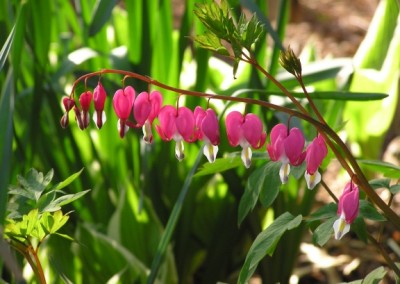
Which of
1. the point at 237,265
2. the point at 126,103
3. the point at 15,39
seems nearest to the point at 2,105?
the point at 15,39

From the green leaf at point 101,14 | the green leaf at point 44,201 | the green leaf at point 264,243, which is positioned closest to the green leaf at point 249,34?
the green leaf at point 264,243

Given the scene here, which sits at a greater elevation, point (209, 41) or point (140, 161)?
point (209, 41)

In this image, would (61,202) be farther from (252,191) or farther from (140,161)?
(140,161)

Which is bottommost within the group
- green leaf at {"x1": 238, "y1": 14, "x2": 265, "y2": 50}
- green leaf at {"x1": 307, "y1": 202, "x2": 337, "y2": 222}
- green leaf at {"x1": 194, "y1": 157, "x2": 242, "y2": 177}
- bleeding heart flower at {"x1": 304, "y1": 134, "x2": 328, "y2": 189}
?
green leaf at {"x1": 307, "y1": 202, "x2": 337, "y2": 222}

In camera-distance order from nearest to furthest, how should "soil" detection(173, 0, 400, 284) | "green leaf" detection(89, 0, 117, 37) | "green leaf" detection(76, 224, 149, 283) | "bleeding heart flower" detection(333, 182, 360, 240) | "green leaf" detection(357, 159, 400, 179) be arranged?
"bleeding heart flower" detection(333, 182, 360, 240)
"green leaf" detection(357, 159, 400, 179)
"green leaf" detection(89, 0, 117, 37)
"green leaf" detection(76, 224, 149, 283)
"soil" detection(173, 0, 400, 284)

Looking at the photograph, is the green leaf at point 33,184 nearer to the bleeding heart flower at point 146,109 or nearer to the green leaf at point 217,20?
the bleeding heart flower at point 146,109

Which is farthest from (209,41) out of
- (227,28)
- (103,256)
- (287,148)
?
(103,256)

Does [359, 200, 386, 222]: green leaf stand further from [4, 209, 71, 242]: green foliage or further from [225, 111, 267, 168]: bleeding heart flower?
[4, 209, 71, 242]: green foliage

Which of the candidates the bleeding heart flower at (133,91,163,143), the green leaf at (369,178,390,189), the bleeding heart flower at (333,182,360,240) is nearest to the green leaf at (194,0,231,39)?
the bleeding heart flower at (133,91,163,143)
